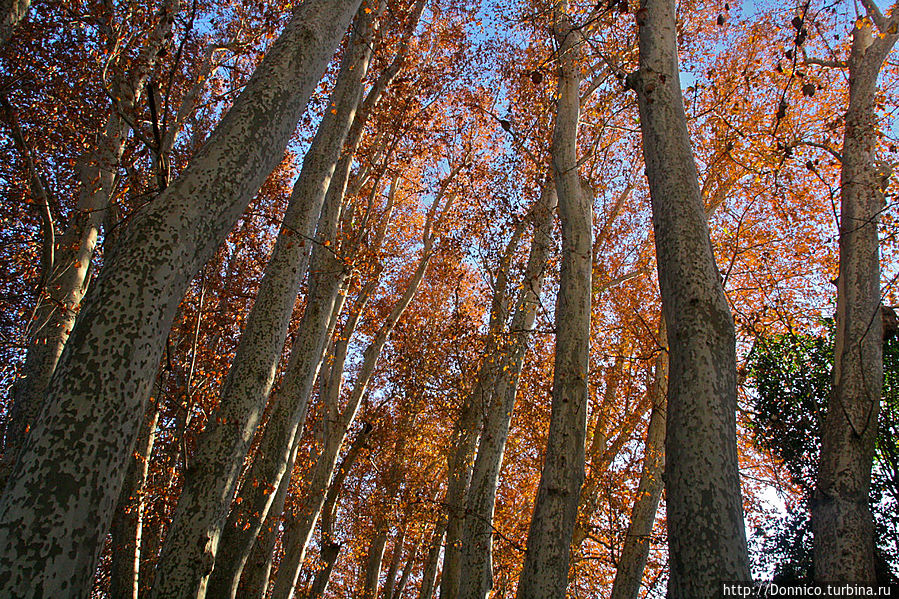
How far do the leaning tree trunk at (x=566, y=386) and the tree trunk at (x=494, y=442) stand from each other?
1245 mm

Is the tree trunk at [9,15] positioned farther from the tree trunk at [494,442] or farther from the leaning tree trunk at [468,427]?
the leaning tree trunk at [468,427]

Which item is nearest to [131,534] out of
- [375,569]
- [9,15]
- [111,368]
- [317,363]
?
[317,363]

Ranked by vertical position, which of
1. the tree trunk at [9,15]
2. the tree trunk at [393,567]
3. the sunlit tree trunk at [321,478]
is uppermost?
the tree trunk at [9,15]

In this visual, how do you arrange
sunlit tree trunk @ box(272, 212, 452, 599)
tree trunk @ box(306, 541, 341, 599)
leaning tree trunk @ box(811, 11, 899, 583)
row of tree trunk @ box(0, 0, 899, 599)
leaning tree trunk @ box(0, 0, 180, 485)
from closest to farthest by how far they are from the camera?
1. row of tree trunk @ box(0, 0, 899, 599)
2. leaning tree trunk @ box(811, 11, 899, 583)
3. leaning tree trunk @ box(0, 0, 180, 485)
4. sunlit tree trunk @ box(272, 212, 452, 599)
5. tree trunk @ box(306, 541, 341, 599)

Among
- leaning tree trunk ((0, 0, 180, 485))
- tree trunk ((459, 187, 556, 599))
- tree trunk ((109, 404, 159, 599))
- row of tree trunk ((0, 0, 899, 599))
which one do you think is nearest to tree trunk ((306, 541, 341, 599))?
row of tree trunk ((0, 0, 899, 599))

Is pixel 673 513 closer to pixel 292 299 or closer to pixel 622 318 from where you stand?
pixel 292 299

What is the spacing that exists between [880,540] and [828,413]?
6.57 m

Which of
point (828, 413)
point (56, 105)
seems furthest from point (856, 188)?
point (56, 105)

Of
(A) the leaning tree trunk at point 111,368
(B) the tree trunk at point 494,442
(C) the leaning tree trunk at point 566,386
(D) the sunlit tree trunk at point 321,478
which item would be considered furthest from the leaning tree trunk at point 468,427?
(A) the leaning tree trunk at point 111,368

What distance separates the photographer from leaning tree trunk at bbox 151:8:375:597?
3768mm

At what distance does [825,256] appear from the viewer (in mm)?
8344

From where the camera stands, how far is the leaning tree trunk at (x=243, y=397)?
12.4 feet

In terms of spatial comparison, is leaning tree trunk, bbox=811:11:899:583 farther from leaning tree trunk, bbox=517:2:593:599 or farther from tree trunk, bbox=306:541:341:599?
tree trunk, bbox=306:541:341:599

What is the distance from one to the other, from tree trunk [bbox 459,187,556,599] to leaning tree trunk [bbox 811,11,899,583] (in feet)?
9.72
